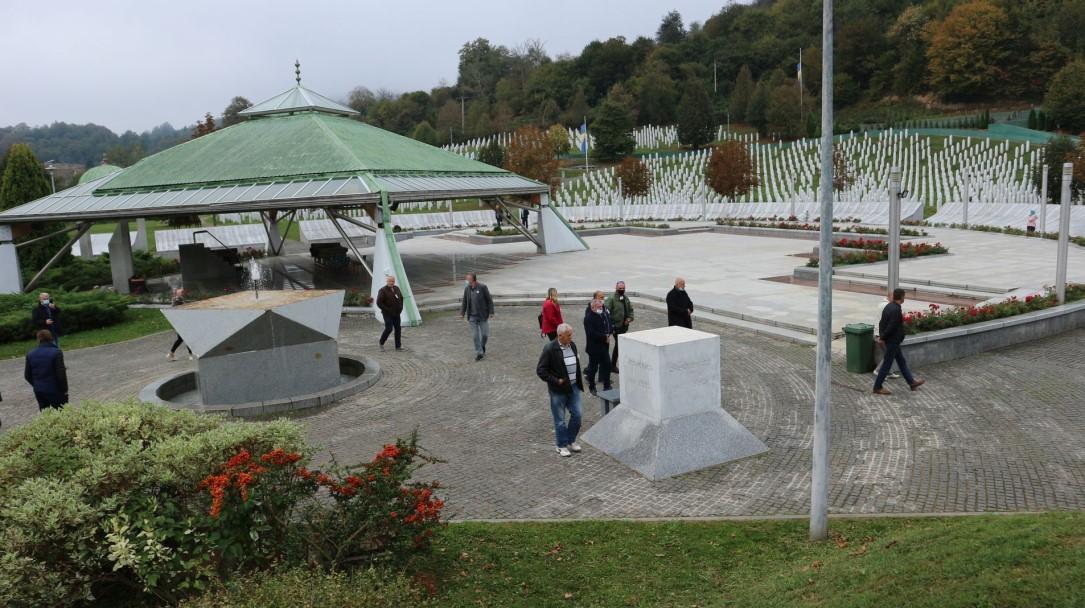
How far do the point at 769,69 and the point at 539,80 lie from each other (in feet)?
117

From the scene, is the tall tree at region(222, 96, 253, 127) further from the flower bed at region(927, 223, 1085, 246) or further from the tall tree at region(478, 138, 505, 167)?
the flower bed at region(927, 223, 1085, 246)

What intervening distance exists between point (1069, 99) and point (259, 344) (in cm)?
8248

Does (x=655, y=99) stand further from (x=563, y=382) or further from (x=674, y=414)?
(x=563, y=382)

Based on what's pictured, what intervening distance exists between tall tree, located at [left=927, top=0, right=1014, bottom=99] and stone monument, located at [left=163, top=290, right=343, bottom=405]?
9774 cm

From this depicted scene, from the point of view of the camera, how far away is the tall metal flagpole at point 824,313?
6.04 metres

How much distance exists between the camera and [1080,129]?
7194 cm

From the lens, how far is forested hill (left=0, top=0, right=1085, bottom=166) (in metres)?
87.9

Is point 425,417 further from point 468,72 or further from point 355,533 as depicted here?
point 468,72

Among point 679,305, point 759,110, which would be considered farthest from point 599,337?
point 759,110

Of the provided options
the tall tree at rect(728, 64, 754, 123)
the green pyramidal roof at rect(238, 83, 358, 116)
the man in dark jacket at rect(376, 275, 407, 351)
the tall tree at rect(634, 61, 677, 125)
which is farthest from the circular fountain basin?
the tall tree at rect(634, 61, 677, 125)

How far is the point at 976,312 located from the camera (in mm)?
13969

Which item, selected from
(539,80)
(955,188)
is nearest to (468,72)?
(539,80)

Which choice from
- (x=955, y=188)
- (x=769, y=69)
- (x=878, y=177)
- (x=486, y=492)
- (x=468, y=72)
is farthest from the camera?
(x=468, y=72)

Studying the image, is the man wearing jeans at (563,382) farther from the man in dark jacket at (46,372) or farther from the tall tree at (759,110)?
the tall tree at (759,110)
